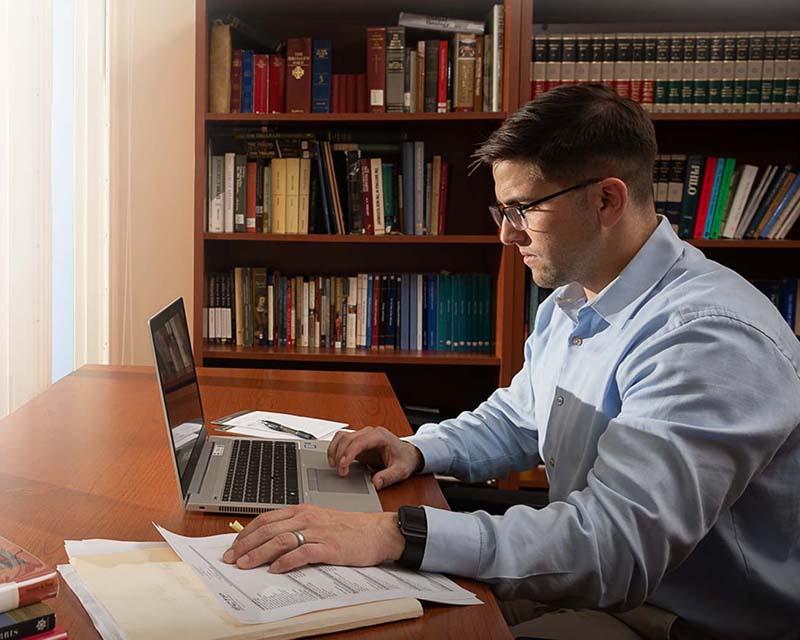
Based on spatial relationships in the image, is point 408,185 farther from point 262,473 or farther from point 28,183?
point 262,473

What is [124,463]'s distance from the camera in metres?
1.30

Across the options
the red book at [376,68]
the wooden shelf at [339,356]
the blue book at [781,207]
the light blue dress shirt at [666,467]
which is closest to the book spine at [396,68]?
the red book at [376,68]

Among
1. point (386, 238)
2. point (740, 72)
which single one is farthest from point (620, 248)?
point (740, 72)

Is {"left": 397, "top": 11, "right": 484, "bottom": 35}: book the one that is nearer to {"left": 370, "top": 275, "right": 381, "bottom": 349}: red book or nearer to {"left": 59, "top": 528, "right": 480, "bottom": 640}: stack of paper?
{"left": 370, "top": 275, "right": 381, "bottom": 349}: red book

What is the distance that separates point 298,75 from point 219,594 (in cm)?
217

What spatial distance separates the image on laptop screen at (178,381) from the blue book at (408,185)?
143 cm

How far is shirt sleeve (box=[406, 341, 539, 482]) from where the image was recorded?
140cm

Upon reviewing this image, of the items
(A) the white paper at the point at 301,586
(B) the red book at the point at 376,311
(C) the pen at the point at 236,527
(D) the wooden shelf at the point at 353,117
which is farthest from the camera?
(B) the red book at the point at 376,311

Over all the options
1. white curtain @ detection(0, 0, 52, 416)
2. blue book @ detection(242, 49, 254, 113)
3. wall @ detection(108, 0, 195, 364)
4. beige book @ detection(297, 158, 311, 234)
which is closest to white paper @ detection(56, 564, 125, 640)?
white curtain @ detection(0, 0, 52, 416)

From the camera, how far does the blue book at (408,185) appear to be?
280 cm

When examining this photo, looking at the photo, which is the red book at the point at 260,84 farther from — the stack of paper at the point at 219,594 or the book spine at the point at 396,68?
the stack of paper at the point at 219,594

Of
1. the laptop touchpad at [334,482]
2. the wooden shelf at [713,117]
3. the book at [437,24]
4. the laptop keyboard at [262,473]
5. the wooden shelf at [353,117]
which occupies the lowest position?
the laptop touchpad at [334,482]

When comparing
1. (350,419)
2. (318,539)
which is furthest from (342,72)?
(318,539)

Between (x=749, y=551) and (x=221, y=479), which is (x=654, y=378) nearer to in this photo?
(x=749, y=551)
